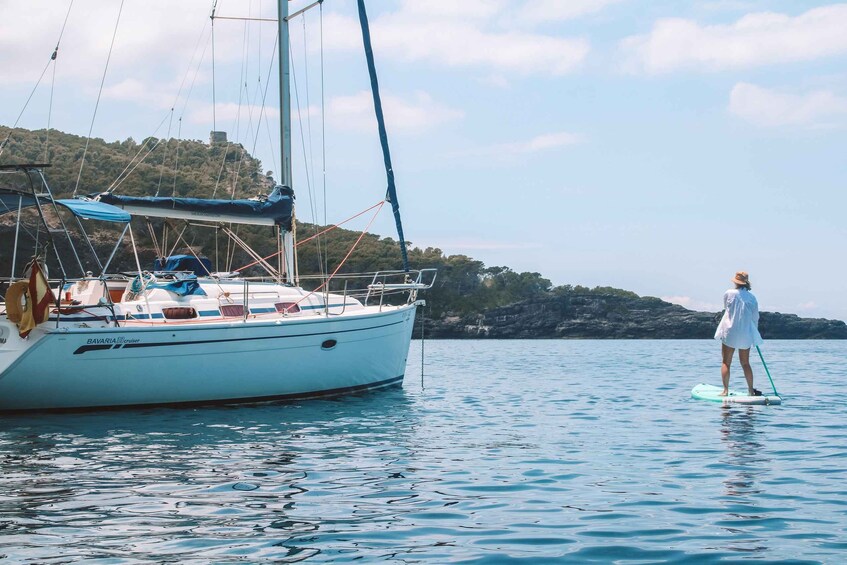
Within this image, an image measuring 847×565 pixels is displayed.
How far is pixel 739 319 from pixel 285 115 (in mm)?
11184

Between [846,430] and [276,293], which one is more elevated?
[276,293]

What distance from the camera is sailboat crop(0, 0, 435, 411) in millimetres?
14906

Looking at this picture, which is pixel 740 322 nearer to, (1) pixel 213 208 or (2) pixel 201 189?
(1) pixel 213 208

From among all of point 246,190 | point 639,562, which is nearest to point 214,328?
point 639,562

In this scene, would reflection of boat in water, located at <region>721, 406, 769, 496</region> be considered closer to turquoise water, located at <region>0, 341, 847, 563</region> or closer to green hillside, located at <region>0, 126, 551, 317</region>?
turquoise water, located at <region>0, 341, 847, 563</region>

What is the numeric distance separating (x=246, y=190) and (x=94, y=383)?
139 feet

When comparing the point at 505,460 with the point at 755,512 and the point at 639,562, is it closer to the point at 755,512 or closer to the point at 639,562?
the point at 755,512

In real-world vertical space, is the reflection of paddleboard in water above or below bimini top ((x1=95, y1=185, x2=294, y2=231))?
below

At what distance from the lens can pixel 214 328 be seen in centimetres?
1605

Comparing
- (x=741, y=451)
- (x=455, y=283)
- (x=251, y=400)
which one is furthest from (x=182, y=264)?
(x=455, y=283)

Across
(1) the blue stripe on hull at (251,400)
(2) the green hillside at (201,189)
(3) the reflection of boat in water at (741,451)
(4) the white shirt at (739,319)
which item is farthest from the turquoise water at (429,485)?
(2) the green hillside at (201,189)

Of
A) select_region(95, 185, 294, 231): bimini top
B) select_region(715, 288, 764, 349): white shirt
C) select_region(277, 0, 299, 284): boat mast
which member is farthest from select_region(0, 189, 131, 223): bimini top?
select_region(715, 288, 764, 349): white shirt

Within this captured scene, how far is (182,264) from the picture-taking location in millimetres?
19719

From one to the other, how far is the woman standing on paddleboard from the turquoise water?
96cm
